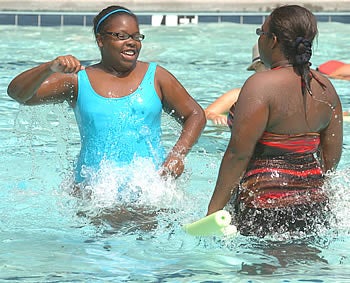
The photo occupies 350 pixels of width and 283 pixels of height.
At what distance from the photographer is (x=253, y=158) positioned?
13.0ft

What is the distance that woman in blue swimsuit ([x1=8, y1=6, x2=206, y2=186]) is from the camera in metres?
4.56

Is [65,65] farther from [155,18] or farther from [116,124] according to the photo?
[155,18]

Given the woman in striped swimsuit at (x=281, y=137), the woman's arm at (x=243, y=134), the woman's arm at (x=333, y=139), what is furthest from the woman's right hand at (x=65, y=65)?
the woman's arm at (x=333, y=139)

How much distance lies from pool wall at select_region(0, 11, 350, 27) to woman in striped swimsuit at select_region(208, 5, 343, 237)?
8510mm

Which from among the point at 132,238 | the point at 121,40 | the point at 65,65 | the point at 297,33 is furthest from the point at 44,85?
the point at 297,33

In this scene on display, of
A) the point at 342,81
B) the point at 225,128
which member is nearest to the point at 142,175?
the point at 225,128

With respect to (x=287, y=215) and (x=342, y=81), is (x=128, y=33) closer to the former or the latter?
(x=287, y=215)

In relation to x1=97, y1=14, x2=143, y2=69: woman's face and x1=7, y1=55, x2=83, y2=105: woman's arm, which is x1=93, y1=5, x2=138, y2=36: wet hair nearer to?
x1=97, y1=14, x2=143, y2=69: woman's face

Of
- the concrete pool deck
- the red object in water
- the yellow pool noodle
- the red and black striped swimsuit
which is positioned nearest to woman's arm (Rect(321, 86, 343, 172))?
the red and black striped swimsuit

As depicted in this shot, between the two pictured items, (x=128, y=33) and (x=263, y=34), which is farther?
(x=128, y=33)

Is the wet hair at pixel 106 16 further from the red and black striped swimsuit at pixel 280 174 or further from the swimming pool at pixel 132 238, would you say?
the red and black striped swimsuit at pixel 280 174

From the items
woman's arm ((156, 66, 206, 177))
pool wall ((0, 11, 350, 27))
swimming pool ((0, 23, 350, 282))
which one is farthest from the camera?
pool wall ((0, 11, 350, 27))

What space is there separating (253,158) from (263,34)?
0.56 m

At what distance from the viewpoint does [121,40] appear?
453 centimetres
